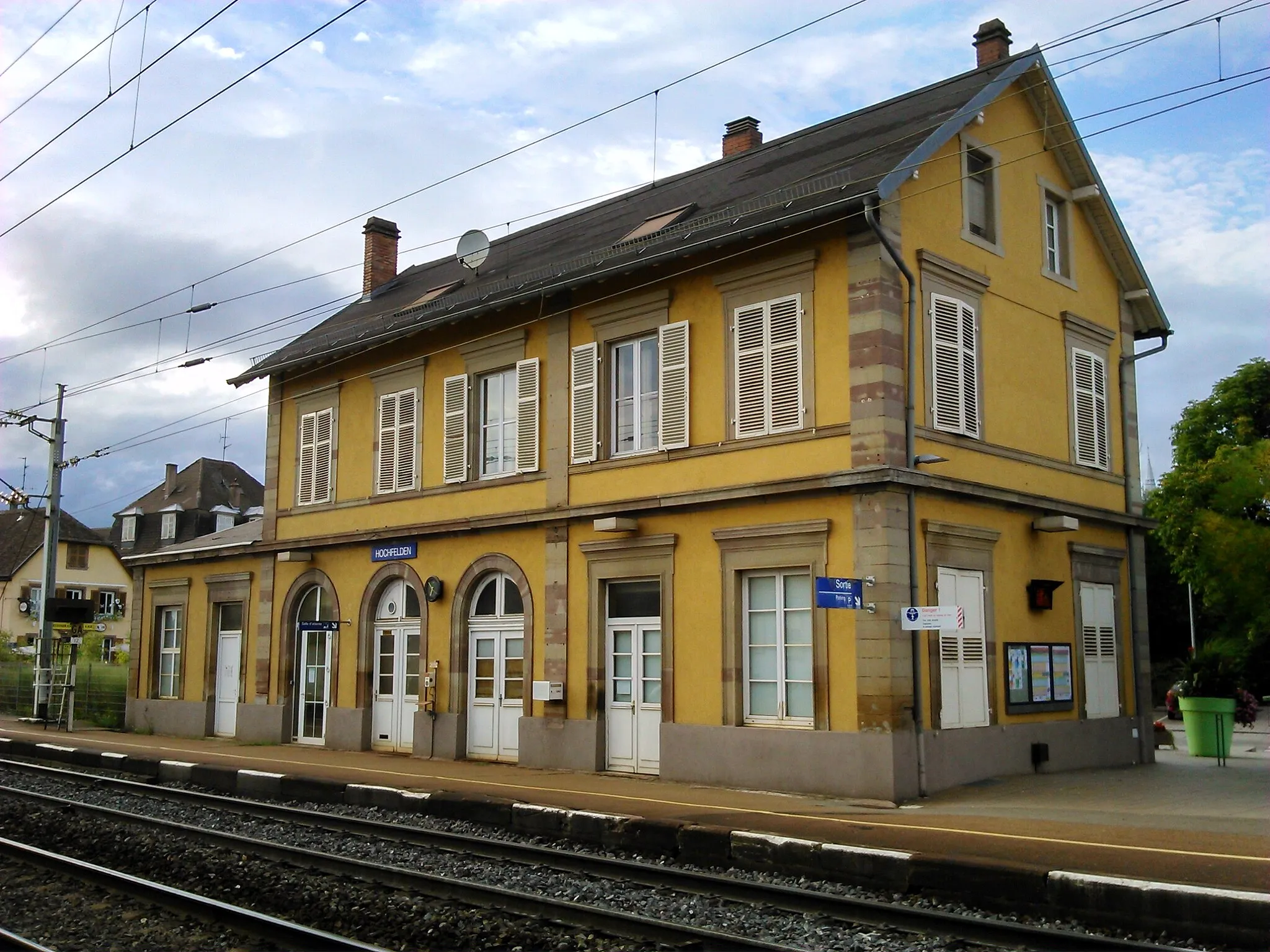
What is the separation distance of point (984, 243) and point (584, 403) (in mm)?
6145

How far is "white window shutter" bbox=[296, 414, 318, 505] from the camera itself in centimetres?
2344

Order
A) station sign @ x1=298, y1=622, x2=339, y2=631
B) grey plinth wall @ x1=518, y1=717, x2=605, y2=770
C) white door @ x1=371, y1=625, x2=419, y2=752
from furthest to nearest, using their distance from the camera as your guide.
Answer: station sign @ x1=298, y1=622, x2=339, y2=631 < white door @ x1=371, y1=625, x2=419, y2=752 < grey plinth wall @ x1=518, y1=717, x2=605, y2=770

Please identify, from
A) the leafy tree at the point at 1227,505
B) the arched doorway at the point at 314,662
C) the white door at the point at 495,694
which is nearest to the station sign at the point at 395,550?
the arched doorway at the point at 314,662

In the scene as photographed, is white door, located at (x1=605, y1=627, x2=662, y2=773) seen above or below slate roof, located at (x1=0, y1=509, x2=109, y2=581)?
below

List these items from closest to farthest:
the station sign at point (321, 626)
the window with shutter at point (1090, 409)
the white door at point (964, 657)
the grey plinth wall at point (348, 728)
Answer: the white door at point (964, 657) < the window with shutter at point (1090, 409) < the grey plinth wall at point (348, 728) < the station sign at point (321, 626)

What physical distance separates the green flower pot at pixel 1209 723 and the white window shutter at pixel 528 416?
1105 centimetres

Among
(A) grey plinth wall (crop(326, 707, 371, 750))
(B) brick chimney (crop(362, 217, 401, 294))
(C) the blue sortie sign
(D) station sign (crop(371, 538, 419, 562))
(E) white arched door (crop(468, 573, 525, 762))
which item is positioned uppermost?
(B) brick chimney (crop(362, 217, 401, 294))

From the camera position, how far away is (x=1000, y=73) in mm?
17453

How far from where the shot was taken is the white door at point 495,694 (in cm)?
1883

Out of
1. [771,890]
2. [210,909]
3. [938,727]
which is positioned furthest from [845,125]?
[210,909]

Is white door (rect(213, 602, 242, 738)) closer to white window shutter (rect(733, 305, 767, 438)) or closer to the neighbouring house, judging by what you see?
white window shutter (rect(733, 305, 767, 438))

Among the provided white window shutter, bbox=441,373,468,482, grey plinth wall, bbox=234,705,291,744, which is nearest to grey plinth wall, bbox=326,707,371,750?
grey plinth wall, bbox=234,705,291,744

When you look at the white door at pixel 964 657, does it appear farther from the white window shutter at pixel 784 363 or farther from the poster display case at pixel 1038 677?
the white window shutter at pixel 784 363

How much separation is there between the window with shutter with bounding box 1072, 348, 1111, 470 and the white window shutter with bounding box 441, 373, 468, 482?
31.6 ft
